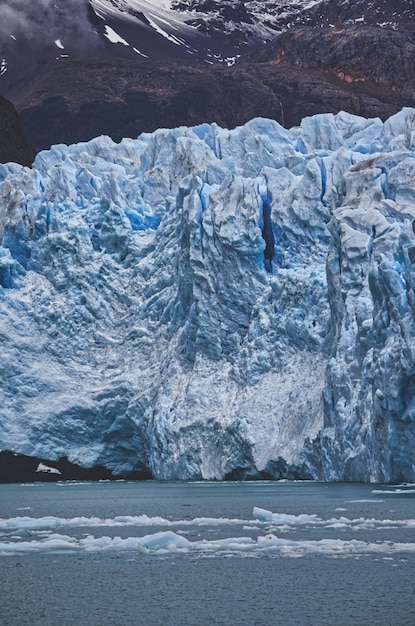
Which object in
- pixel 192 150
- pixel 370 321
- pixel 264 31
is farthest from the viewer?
pixel 264 31

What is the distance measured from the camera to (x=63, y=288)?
182ft

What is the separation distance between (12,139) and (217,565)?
76.9 m

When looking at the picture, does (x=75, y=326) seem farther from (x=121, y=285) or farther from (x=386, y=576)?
(x=386, y=576)

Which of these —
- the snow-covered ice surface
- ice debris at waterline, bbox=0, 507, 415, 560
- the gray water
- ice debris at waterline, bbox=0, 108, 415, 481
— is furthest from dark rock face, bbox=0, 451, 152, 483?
ice debris at waterline, bbox=0, 507, 415, 560

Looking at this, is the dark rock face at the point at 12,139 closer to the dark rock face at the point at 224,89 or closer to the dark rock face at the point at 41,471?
the dark rock face at the point at 224,89

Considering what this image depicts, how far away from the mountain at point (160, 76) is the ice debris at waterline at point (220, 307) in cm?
3718

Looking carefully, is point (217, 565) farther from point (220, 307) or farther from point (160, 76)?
point (160, 76)

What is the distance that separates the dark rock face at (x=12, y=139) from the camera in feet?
309

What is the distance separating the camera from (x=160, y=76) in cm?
10406

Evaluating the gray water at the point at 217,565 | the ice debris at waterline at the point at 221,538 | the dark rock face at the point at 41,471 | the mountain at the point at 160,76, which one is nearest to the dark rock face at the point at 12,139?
the mountain at the point at 160,76

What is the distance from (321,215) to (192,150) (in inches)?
457

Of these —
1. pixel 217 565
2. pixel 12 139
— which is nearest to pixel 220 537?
pixel 217 565

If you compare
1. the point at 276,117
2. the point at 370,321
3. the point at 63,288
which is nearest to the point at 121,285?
the point at 63,288

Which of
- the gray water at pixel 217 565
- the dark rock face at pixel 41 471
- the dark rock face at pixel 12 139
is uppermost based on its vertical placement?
the dark rock face at pixel 12 139
